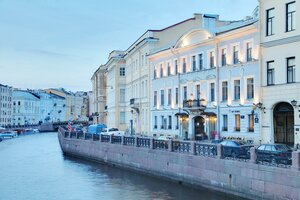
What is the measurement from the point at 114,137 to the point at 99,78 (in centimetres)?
5607

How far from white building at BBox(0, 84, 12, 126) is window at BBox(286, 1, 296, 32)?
125666mm

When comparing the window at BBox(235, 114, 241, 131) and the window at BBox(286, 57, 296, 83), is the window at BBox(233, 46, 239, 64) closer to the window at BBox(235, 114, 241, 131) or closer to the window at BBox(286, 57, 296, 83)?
the window at BBox(235, 114, 241, 131)

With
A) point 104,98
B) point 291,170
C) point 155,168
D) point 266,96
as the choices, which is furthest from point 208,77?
point 104,98

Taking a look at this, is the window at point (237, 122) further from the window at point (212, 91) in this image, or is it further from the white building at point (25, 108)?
the white building at point (25, 108)

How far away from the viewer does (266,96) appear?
Answer: 3441 cm

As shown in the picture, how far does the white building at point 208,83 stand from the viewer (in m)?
37.8

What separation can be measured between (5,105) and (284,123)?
12826cm

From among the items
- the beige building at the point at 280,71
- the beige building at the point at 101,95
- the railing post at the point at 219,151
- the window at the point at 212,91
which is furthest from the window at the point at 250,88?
the beige building at the point at 101,95

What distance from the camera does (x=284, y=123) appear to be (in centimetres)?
3372

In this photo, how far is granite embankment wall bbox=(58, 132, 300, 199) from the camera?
2105 centimetres

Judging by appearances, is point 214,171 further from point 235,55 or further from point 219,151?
point 235,55

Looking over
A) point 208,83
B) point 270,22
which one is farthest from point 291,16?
point 208,83

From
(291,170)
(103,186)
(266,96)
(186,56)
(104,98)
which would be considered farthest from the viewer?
(104,98)

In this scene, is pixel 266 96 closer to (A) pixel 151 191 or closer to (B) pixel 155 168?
(B) pixel 155 168
